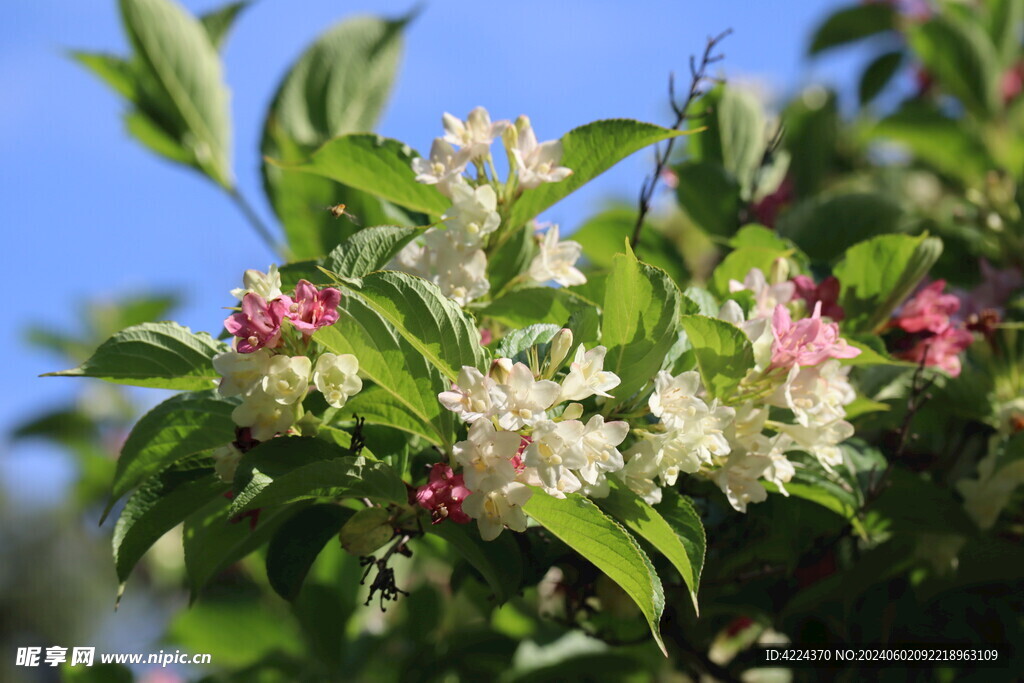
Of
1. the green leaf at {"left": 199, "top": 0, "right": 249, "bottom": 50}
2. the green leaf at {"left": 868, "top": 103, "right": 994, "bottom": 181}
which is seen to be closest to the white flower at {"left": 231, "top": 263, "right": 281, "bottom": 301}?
the green leaf at {"left": 199, "top": 0, "right": 249, "bottom": 50}

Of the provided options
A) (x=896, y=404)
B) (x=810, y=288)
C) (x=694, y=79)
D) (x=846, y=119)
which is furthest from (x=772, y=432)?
(x=846, y=119)

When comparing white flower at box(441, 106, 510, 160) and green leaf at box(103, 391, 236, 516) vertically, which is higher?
white flower at box(441, 106, 510, 160)

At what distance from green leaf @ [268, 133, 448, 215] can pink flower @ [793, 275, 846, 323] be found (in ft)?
1.74

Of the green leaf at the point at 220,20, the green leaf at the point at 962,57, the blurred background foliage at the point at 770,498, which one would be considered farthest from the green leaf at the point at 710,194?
the green leaf at the point at 962,57

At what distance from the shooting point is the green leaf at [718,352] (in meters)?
1.01

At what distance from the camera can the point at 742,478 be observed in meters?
1.07

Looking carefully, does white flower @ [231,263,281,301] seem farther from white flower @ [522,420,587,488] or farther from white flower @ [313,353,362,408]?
white flower @ [522,420,587,488]

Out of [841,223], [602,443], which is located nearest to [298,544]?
[602,443]

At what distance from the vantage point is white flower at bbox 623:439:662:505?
3.26 ft

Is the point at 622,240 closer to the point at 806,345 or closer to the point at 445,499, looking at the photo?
the point at 806,345

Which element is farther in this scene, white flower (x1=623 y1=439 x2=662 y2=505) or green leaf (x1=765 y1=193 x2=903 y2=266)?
green leaf (x1=765 y1=193 x2=903 y2=266)

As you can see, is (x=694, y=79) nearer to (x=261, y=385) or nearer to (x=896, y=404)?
(x=896, y=404)

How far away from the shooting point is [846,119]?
361 centimetres

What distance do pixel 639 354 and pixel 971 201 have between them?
125 centimetres
